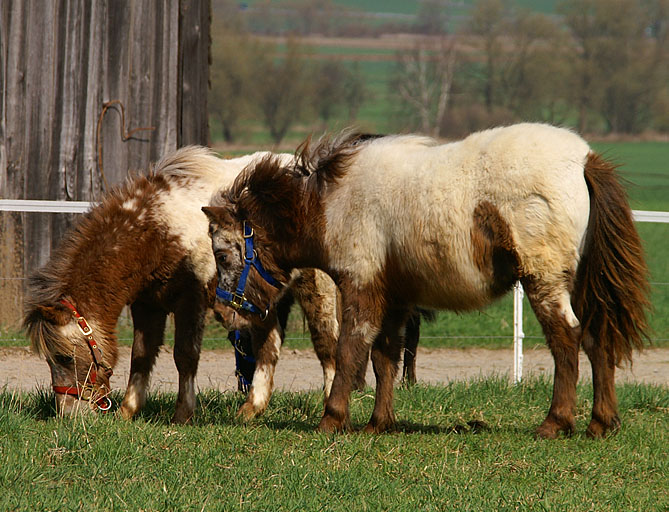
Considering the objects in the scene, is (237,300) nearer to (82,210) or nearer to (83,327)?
(83,327)

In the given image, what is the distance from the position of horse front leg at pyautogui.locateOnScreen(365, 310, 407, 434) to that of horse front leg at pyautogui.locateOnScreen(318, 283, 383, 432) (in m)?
0.32

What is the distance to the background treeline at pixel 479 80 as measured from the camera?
2781 inches

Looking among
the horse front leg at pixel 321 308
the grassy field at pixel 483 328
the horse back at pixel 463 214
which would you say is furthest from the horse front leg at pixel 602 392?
the horse front leg at pixel 321 308

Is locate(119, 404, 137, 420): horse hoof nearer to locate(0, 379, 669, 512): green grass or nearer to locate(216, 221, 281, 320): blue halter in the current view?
locate(0, 379, 669, 512): green grass

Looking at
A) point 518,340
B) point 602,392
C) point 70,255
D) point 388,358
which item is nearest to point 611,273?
point 602,392

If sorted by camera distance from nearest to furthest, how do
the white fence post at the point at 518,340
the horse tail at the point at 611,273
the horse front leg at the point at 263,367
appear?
the horse tail at the point at 611,273
the horse front leg at the point at 263,367
the white fence post at the point at 518,340

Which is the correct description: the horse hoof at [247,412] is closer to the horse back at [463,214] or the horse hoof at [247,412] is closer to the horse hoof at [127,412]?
the horse hoof at [127,412]

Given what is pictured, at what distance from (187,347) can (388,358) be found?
1457mm

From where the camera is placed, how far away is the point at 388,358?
5.98 m

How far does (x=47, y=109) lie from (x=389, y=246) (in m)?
5.74

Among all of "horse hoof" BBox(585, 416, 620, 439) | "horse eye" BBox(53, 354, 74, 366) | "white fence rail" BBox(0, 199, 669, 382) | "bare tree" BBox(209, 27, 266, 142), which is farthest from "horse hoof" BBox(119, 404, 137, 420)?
"bare tree" BBox(209, 27, 266, 142)

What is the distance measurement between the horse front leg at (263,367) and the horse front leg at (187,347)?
0.41 m

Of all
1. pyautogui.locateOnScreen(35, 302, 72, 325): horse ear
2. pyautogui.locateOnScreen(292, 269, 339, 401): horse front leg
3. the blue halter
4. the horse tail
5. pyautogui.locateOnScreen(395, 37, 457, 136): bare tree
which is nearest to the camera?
the horse tail

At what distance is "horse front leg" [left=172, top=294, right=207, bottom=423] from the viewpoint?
6238 mm
